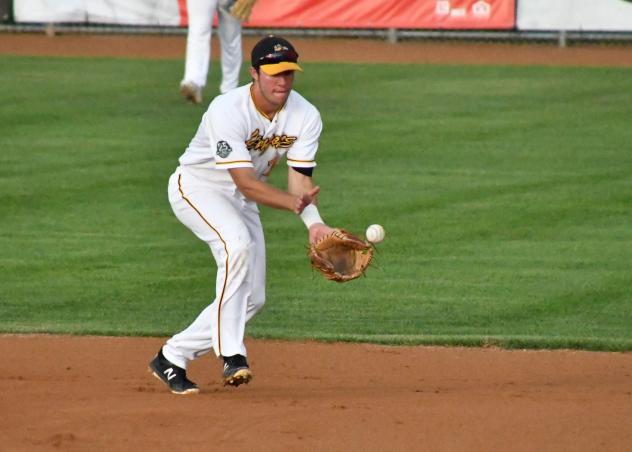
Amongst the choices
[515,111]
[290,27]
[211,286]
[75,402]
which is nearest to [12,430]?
[75,402]

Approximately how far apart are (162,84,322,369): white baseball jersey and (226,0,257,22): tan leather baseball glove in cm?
825

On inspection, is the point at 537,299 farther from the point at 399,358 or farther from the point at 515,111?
the point at 515,111

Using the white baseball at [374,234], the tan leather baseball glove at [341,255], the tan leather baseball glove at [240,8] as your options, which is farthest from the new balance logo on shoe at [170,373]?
the tan leather baseball glove at [240,8]

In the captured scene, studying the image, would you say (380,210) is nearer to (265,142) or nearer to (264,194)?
(265,142)

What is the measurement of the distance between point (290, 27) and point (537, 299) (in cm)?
1211

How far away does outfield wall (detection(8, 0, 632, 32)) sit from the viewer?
2000 centimetres

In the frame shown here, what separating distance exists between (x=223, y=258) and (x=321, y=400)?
2.70ft

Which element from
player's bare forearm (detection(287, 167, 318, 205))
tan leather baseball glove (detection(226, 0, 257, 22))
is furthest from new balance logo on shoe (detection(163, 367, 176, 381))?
tan leather baseball glove (detection(226, 0, 257, 22))

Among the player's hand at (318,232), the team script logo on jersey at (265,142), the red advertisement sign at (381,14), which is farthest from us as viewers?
the red advertisement sign at (381,14)

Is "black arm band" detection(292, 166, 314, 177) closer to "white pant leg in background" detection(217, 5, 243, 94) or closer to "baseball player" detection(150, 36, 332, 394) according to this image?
"baseball player" detection(150, 36, 332, 394)

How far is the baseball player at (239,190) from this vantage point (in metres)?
6.50

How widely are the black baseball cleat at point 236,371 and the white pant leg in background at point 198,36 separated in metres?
8.63

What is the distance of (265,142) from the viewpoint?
6.77 meters

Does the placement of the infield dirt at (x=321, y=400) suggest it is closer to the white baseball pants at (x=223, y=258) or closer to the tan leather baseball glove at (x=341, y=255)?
the white baseball pants at (x=223, y=258)
